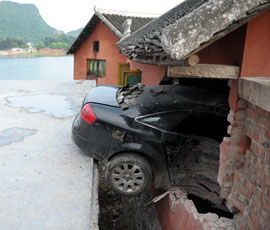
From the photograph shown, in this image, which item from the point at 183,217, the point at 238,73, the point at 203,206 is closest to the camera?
the point at 238,73

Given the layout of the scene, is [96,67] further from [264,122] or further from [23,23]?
[23,23]

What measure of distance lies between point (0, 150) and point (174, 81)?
144 inches

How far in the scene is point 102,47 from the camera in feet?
53.9

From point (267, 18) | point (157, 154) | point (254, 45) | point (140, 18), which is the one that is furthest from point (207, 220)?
point (140, 18)

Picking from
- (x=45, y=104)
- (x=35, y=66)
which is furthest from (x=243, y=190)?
(x=35, y=66)

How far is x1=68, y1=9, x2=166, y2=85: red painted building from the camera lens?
1500 centimetres

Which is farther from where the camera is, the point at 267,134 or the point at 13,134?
the point at 13,134

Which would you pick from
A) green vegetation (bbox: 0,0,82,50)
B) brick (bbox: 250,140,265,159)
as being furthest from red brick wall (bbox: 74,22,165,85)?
green vegetation (bbox: 0,0,82,50)

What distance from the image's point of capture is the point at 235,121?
10.6ft

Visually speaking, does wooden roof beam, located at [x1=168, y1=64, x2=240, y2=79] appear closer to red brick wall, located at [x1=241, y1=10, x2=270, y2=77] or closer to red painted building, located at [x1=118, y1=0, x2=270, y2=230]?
red painted building, located at [x1=118, y1=0, x2=270, y2=230]

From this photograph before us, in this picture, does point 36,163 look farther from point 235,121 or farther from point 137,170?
point 235,121

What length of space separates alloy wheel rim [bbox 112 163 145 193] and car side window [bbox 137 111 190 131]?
699mm

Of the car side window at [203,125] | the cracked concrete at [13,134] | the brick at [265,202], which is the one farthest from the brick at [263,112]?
the cracked concrete at [13,134]

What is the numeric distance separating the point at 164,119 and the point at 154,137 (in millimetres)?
331
